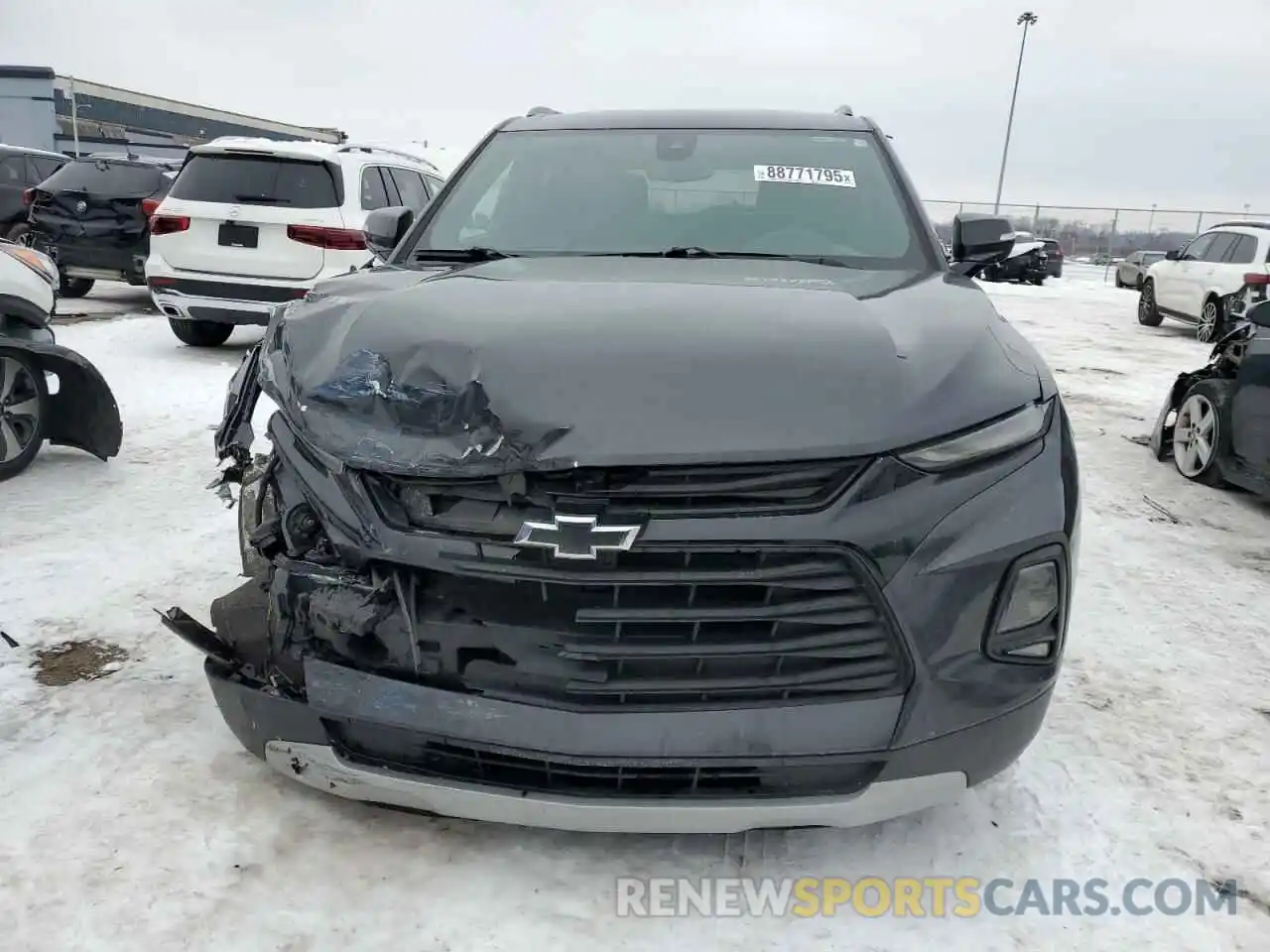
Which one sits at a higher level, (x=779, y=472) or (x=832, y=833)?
(x=779, y=472)

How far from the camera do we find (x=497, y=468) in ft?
6.13

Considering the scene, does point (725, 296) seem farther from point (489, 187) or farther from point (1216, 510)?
point (1216, 510)

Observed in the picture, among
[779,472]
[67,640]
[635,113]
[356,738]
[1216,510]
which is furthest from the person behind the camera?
[1216,510]

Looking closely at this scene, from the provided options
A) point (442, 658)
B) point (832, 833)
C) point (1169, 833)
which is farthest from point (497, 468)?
point (1169, 833)

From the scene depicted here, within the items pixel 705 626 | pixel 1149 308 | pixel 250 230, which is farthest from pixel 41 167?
pixel 1149 308

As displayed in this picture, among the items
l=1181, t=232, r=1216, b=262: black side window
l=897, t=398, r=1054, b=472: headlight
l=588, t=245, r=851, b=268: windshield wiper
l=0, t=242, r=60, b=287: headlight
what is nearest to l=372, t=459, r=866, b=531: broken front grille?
l=897, t=398, r=1054, b=472: headlight

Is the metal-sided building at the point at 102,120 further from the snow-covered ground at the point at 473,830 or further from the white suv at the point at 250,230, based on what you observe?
the snow-covered ground at the point at 473,830

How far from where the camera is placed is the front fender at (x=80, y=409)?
4.88 m

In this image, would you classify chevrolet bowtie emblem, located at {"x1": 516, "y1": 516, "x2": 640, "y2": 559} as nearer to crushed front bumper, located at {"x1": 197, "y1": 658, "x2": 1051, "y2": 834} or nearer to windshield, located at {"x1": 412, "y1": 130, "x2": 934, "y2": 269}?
crushed front bumper, located at {"x1": 197, "y1": 658, "x2": 1051, "y2": 834}

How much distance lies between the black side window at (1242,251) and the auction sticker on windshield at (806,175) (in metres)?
12.7

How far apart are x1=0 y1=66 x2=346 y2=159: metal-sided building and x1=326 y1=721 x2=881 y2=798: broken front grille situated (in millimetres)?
28643

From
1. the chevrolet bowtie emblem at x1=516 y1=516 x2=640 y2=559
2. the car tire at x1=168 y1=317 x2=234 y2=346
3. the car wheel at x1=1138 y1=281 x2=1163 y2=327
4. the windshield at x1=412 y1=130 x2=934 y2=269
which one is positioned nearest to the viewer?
the chevrolet bowtie emblem at x1=516 y1=516 x2=640 y2=559

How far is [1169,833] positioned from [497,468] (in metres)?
1.87

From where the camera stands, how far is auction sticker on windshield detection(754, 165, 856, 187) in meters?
3.27
